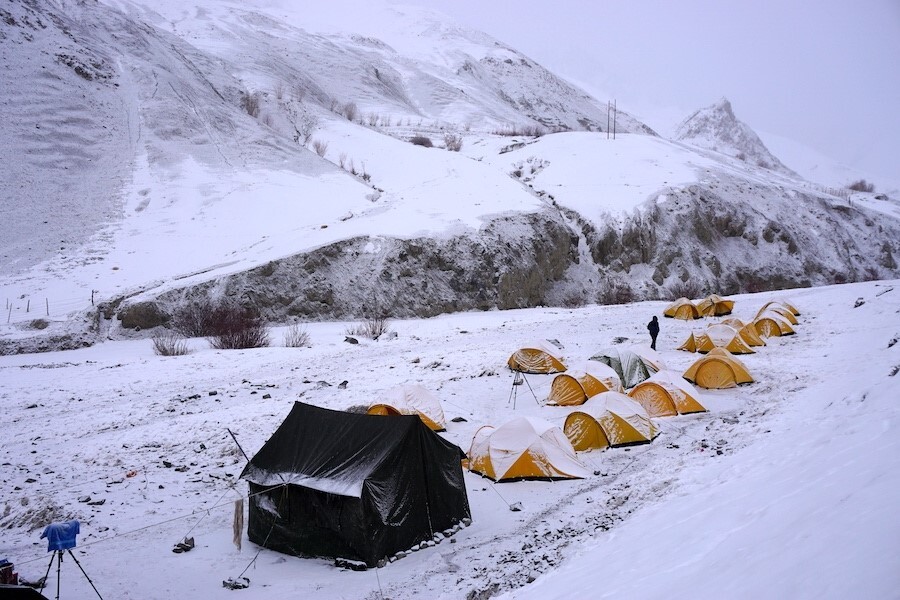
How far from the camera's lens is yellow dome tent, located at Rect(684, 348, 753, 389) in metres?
17.3

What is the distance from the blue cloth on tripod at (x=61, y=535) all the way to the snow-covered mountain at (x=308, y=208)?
1748 cm

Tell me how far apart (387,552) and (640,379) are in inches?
448

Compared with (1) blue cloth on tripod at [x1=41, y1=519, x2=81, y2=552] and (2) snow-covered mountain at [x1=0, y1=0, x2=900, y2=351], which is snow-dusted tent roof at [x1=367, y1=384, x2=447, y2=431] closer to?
(1) blue cloth on tripod at [x1=41, y1=519, x2=81, y2=552]

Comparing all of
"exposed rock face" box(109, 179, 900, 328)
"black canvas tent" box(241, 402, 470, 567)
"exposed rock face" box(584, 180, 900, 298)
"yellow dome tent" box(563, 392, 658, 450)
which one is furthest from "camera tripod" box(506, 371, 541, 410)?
"exposed rock face" box(584, 180, 900, 298)

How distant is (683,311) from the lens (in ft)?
96.2

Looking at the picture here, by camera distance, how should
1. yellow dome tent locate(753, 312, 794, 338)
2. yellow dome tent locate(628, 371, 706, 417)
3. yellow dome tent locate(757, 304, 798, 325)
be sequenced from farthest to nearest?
yellow dome tent locate(757, 304, 798, 325), yellow dome tent locate(753, 312, 794, 338), yellow dome tent locate(628, 371, 706, 417)

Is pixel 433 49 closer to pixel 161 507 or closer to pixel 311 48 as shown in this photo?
pixel 311 48

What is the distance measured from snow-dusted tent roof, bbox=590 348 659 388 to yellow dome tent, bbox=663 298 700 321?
11942 millimetres

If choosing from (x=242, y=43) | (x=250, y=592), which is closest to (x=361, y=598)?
(x=250, y=592)

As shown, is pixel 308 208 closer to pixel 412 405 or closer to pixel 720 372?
pixel 412 405

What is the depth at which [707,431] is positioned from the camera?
44.4 ft

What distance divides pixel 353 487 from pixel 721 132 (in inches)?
4928

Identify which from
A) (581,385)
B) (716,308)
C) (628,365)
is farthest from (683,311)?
(581,385)

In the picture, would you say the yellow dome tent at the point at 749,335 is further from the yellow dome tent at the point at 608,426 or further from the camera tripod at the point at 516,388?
the yellow dome tent at the point at 608,426
